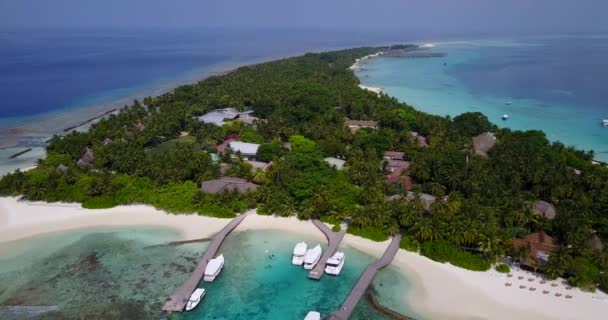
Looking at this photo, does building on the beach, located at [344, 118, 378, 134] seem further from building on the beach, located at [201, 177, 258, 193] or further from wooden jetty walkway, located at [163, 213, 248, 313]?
wooden jetty walkway, located at [163, 213, 248, 313]

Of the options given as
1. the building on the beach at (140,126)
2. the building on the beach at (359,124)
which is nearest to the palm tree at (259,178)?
the building on the beach at (359,124)

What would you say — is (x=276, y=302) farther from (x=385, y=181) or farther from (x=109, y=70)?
(x=109, y=70)

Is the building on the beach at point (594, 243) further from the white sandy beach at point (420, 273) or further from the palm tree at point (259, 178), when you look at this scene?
the palm tree at point (259, 178)

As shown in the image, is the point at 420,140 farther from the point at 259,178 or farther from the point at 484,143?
the point at 259,178

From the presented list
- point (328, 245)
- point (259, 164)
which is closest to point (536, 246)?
point (328, 245)

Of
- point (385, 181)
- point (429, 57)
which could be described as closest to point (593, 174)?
point (385, 181)

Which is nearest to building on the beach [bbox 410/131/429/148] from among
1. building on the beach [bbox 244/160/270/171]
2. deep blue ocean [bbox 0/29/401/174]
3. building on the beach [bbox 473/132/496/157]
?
building on the beach [bbox 473/132/496/157]

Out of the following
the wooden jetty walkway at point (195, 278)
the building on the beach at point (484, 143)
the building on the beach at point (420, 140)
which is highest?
the building on the beach at point (484, 143)
